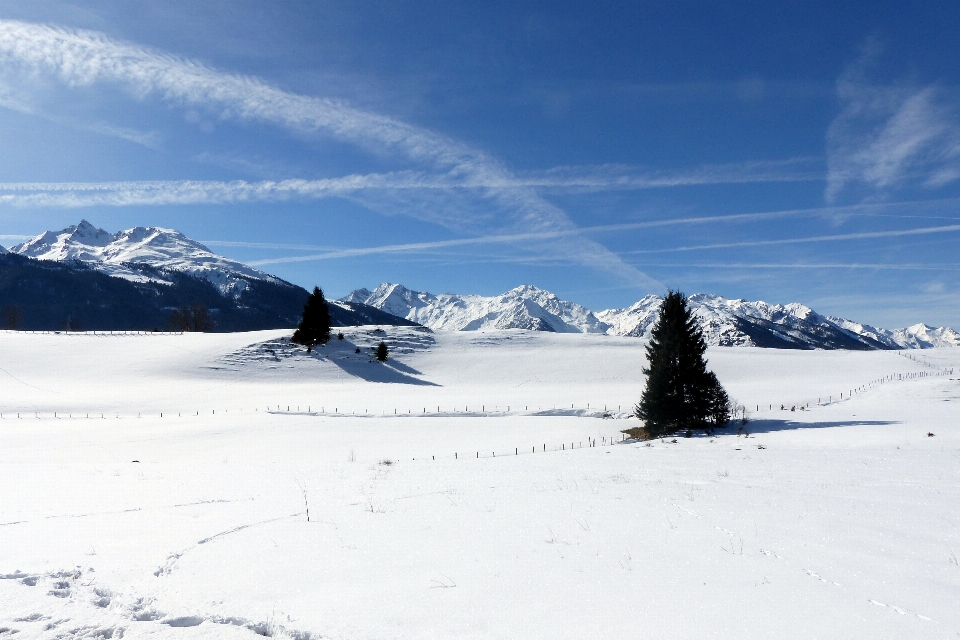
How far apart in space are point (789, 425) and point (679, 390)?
606 cm

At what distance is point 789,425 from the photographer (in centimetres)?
2772

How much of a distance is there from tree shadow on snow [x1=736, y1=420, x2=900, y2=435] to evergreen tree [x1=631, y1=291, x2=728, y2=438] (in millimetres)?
1965

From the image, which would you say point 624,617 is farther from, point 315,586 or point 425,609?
point 315,586

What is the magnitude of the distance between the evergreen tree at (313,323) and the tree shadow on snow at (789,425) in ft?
193

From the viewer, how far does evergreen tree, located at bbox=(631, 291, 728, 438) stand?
29.6 meters

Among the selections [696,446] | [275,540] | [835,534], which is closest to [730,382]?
[696,446]

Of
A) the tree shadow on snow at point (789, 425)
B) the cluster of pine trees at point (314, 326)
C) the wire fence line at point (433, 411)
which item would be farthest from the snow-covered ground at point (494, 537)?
the cluster of pine trees at point (314, 326)

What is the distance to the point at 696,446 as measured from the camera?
21188mm

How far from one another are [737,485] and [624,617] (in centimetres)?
860

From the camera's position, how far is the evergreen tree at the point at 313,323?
237 ft

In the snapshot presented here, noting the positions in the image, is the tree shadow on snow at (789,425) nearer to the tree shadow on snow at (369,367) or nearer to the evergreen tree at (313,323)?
the tree shadow on snow at (369,367)

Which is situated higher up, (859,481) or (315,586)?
(859,481)

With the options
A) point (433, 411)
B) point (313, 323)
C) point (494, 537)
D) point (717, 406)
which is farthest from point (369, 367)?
point (494, 537)

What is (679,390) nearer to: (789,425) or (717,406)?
(717,406)
